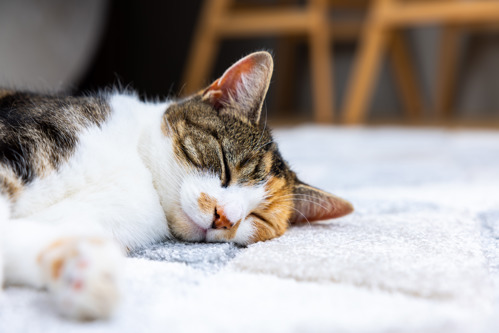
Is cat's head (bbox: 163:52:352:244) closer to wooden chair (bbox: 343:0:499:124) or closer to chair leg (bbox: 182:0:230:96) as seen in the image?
wooden chair (bbox: 343:0:499:124)

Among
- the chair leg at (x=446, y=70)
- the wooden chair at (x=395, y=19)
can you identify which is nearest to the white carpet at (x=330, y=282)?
the wooden chair at (x=395, y=19)

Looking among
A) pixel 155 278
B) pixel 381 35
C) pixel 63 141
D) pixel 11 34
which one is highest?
pixel 381 35

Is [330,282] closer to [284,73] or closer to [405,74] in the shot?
[405,74]

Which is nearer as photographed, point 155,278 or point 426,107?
point 155,278

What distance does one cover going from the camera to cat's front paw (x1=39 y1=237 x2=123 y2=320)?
0.46 m

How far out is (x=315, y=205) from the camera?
0.90 m

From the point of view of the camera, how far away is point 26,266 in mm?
541

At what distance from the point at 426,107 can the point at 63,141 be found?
3070 mm

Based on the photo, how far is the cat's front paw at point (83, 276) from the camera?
1.51 ft

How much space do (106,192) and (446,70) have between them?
111 inches

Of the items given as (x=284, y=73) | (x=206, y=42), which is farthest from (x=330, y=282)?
(x=284, y=73)

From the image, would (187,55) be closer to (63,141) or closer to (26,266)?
(63,141)

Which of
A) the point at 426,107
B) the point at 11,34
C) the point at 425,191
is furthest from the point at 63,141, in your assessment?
the point at 426,107

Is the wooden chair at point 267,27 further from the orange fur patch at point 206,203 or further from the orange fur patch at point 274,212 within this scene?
the orange fur patch at point 206,203
